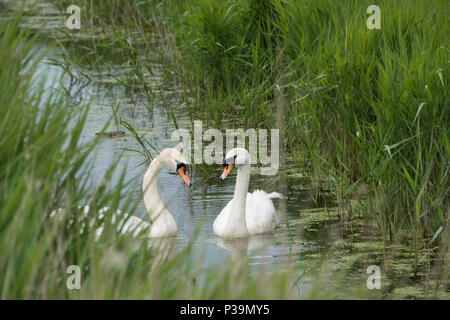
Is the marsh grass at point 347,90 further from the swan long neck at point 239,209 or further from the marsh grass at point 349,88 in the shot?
the swan long neck at point 239,209

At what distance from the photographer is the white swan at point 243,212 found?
6.37 meters

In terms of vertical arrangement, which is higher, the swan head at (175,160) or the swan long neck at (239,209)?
the swan head at (175,160)

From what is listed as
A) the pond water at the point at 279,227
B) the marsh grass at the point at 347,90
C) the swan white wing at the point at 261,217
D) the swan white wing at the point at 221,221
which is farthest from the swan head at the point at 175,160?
the marsh grass at the point at 347,90

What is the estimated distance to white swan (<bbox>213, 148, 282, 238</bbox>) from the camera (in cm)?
637

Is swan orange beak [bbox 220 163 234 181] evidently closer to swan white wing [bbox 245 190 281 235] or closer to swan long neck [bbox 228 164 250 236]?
swan long neck [bbox 228 164 250 236]

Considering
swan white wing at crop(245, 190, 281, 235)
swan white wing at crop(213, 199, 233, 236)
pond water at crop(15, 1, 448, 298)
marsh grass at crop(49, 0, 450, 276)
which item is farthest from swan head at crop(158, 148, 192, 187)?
marsh grass at crop(49, 0, 450, 276)

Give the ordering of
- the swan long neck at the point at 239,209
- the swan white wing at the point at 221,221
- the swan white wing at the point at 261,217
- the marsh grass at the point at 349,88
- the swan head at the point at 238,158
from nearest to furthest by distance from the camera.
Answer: the marsh grass at the point at 349,88 < the swan long neck at the point at 239,209 < the swan white wing at the point at 221,221 < the swan white wing at the point at 261,217 < the swan head at the point at 238,158

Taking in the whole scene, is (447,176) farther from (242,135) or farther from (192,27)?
(192,27)

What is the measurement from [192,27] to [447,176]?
13.2 feet

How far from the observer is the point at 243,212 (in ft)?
21.0

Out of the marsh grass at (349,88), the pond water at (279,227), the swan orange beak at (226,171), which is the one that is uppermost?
the marsh grass at (349,88)

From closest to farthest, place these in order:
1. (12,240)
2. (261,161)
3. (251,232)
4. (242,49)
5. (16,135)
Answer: (12,240) < (16,135) < (251,232) < (261,161) < (242,49)
